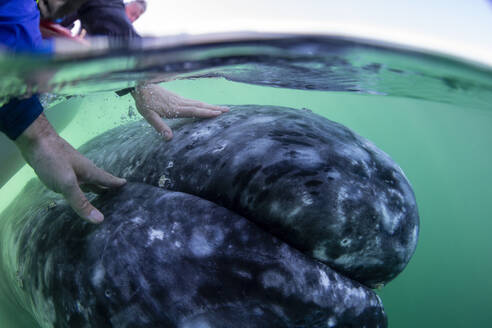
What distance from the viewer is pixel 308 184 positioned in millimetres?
2033

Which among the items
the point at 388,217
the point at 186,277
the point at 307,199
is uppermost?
the point at 307,199

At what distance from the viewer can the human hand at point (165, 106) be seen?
3121 millimetres

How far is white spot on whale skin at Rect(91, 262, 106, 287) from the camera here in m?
2.06

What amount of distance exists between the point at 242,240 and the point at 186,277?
1.34ft

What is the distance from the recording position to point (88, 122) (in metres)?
6.39

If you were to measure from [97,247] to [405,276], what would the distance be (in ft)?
25.3

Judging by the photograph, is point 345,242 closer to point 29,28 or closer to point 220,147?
point 220,147

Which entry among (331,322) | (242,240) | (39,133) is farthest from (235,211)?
(39,133)

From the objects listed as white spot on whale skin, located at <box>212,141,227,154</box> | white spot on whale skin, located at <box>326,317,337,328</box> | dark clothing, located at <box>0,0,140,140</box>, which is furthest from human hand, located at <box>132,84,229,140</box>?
white spot on whale skin, located at <box>326,317,337,328</box>

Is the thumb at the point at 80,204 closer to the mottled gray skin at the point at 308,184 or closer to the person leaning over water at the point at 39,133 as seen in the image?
the person leaning over water at the point at 39,133

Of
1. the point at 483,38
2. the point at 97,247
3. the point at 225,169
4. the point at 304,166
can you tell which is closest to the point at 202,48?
the point at 225,169

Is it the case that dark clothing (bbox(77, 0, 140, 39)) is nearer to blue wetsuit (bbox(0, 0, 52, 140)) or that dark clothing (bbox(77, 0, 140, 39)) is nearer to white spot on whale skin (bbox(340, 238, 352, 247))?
blue wetsuit (bbox(0, 0, 52, 140))

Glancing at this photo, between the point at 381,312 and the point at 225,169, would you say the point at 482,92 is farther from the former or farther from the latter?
the point at 225,169

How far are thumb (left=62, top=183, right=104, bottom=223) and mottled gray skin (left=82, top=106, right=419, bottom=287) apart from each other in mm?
521
